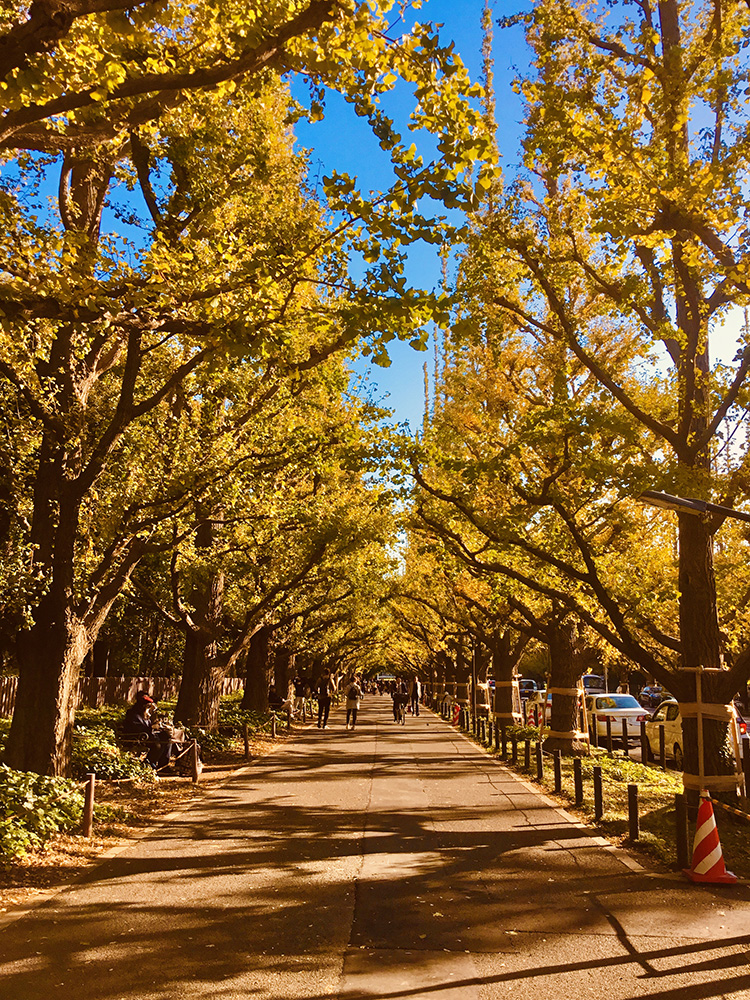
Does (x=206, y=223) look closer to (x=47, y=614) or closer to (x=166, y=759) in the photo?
(x=47, y=614)

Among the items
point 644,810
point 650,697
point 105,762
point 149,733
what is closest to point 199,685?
point 149,733

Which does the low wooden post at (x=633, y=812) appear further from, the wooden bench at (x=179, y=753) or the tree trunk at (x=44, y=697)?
the wooden bench at (x=179, y=753)

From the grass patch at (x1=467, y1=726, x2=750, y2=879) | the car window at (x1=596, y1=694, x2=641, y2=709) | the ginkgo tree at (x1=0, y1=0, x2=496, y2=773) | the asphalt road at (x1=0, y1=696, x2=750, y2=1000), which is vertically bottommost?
the grass patch at (x1=467, y1=726, x2=750, y2=879)

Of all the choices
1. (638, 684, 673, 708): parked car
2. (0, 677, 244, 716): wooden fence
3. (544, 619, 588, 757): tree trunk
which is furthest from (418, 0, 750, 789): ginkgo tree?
(638, 684, 673, 708): parked car

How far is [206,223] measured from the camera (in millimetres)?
10172

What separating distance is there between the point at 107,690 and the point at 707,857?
27970 mm

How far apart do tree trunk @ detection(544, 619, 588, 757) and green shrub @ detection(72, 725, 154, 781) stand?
9.69 meters

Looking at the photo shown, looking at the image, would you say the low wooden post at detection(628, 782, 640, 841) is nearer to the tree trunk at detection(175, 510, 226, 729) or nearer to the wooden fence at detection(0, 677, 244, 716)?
the tree trunk at detection(175, 510, 226, 729)

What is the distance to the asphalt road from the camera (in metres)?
5.25

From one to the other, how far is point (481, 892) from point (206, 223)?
8.41 metres

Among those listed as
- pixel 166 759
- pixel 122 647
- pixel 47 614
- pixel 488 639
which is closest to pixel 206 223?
pixel 47 614

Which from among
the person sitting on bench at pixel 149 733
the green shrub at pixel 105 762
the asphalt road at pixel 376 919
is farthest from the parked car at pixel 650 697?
the asphalt road at pixel 376 919

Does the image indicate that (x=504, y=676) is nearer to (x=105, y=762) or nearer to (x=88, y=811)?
(x=105, y=762)

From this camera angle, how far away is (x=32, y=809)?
28.5ft
